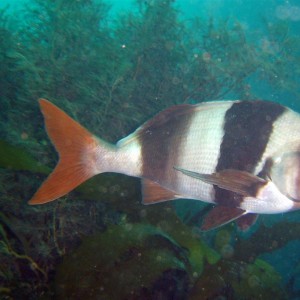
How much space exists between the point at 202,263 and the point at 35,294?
6.82 feet

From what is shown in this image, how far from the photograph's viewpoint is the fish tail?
234 cm

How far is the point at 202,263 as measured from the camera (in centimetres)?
401

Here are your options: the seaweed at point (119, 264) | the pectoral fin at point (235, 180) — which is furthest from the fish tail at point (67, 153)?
the seaweed at point (119, 264)

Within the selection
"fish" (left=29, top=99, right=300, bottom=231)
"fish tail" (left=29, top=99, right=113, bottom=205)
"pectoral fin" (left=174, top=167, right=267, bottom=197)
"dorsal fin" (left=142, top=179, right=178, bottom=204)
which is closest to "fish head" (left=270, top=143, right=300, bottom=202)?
"fish" (left=29, top=99, right=300, bottom=231)

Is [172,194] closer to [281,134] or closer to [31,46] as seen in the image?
[281,134]

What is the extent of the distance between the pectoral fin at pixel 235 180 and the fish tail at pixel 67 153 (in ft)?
2.89

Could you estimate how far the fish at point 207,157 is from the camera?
2.12m

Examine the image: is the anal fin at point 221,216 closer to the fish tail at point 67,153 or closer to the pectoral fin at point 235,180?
the pectoral fin at point 235,180

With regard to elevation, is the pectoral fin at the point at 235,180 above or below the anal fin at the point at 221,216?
above

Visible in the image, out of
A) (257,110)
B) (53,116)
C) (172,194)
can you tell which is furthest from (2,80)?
(257,110)

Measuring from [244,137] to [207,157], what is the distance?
12.2 inches

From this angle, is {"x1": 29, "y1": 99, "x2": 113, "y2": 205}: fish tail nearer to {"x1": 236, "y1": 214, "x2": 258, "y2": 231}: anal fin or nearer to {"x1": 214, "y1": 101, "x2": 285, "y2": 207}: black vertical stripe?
{"x1": 214, "y1": 101, "x2": 285, "y2": 207}: black vertical stripe

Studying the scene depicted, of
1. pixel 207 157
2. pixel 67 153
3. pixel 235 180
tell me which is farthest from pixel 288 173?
pixel 67 153

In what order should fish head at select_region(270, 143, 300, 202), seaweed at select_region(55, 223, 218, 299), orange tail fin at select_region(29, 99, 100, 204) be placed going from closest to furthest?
1. fish head at select_region(270, 143, 300, 202)
2. orange tail fin at select_region(29, 99, 100, 204)
3. seaweed at select_region(55, 223, 218, 299)
